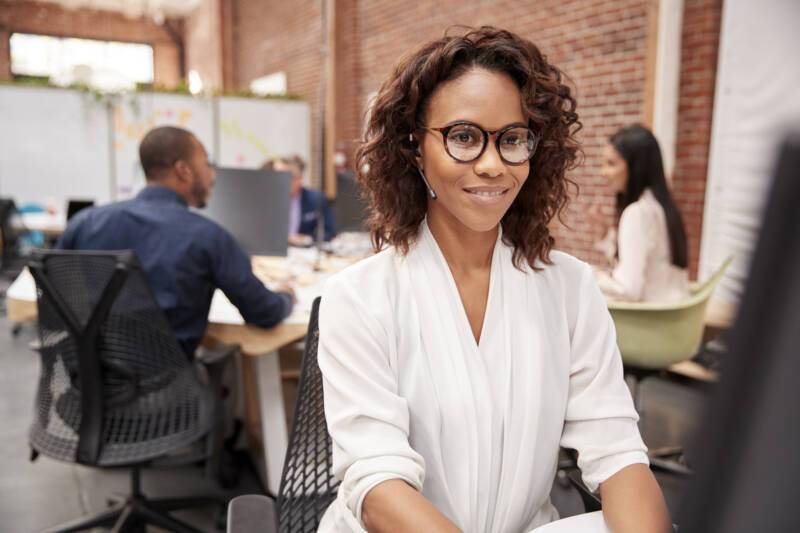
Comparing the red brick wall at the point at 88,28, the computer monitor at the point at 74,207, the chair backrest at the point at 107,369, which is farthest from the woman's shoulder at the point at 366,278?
the red brick wall at the point at 88,28

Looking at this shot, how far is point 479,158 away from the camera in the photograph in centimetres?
103

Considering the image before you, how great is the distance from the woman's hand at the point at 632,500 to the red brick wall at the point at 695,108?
10.5ft

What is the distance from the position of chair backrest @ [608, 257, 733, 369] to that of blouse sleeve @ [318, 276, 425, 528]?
159 cm

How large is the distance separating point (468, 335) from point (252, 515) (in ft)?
1.49

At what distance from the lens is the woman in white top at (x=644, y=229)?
8.21 ft

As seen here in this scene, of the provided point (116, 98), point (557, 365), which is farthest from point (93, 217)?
point (116, 98)

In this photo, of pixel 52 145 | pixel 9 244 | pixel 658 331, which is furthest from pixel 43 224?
pixel 658 331

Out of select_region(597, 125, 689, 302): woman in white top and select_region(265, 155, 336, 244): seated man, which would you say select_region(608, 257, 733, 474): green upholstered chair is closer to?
select_region(597, 125, 689, 302): woman in white top

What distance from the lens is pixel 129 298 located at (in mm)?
1866

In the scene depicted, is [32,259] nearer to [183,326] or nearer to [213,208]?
[183,326]

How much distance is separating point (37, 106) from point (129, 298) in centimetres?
618

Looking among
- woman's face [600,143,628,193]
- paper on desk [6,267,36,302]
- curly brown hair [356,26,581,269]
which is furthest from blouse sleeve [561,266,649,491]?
paper on desk [6,267,36,302]

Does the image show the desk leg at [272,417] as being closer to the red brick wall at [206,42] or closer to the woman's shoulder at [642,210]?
the woman's shoulder at [642,210]

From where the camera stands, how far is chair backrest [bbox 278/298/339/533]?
117 cm
